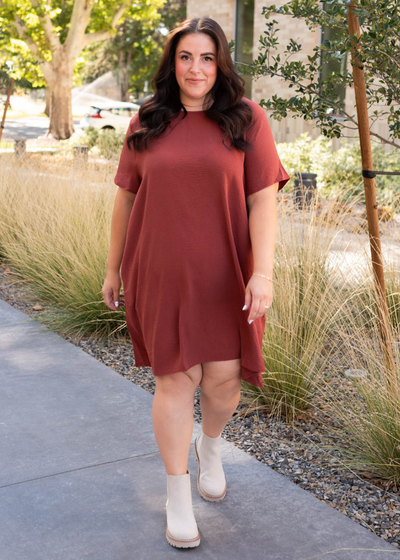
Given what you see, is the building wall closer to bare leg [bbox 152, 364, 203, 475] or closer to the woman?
the woman

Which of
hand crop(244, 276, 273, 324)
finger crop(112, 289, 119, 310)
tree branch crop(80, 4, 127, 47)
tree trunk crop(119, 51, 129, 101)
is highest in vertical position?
tree trunk crop(119, 51, 129, 101)

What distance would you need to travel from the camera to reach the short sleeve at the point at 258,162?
2484 millimetres

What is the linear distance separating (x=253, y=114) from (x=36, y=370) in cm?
250

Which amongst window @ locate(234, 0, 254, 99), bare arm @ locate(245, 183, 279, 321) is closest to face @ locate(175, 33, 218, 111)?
bare arm @ locate(245, 183, 279, 321)

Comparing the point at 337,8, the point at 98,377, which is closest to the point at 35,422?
the point at 98,377

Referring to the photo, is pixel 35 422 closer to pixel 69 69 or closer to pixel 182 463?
pixel 182 463

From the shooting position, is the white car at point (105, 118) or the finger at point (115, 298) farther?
the white car at point (105, 118)

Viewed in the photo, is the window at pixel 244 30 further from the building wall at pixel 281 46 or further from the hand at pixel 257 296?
the hand at pixel 257 296

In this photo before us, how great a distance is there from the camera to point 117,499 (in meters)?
2.79

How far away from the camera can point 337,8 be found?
10.3ft

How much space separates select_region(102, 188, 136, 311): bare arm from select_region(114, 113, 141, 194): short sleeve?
0.05 meters

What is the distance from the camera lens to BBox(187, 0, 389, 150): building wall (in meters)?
15.3

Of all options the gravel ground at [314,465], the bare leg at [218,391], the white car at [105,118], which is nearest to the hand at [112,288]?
the bare leg at [218,391]

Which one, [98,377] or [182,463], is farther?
[98,377]
